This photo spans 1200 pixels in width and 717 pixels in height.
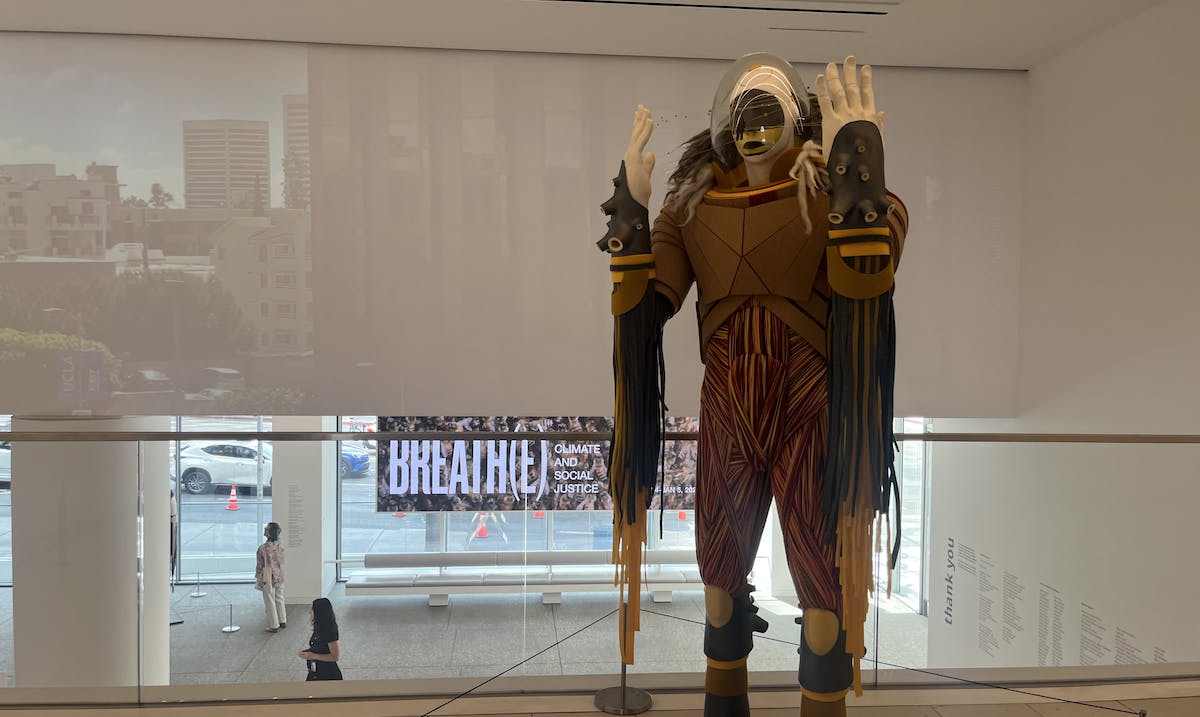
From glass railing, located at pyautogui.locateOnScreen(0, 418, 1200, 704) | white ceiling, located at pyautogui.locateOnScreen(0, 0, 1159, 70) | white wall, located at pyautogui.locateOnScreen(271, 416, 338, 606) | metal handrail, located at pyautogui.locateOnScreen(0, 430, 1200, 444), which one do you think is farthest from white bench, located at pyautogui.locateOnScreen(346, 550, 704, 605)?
white ceiling, located at pyautogui.locateOnScreen(0, 0, 1159, 70)

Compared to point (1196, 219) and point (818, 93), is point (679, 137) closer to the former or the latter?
point (1196, 219)

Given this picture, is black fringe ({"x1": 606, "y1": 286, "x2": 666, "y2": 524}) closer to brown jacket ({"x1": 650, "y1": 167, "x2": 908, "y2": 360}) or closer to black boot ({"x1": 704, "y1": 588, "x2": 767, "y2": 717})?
brown jacket ({"x1": 650, "y1": 167, "x2": 908, "y2": 360})

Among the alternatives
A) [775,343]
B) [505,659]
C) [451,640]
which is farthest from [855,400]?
[451,640]

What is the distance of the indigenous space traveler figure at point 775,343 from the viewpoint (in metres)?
1.56

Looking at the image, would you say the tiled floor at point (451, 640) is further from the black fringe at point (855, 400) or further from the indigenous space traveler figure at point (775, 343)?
the black fringe at point (855, 400)

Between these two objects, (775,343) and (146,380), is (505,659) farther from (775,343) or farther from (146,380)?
(146,380)

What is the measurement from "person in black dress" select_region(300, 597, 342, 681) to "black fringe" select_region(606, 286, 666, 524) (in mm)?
1241

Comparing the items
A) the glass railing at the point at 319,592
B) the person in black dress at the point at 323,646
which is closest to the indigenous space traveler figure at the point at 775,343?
the glass railing at the point at 319,592

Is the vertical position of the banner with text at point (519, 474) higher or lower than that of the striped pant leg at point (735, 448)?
lower

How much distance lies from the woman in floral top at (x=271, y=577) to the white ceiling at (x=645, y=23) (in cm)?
248

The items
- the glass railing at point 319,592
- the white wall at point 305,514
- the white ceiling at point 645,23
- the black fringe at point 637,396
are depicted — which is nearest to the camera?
the black fringe at point 637,396

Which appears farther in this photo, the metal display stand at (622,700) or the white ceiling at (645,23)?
the white ceiling at (645,23)

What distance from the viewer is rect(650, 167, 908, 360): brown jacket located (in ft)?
5.35

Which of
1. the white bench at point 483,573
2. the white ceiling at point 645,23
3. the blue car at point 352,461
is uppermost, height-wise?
the white ceiling at point 645,23
